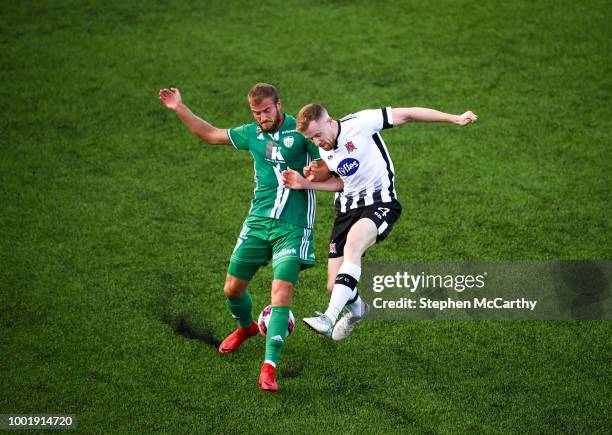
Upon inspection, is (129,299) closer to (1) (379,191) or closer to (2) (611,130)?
(1) (379,191)

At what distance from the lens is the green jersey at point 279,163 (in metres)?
6.26

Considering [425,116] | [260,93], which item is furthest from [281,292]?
[425,116]

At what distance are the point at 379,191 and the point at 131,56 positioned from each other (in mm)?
6315

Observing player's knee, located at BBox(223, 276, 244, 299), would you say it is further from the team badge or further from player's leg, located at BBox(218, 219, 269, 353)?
the team badge

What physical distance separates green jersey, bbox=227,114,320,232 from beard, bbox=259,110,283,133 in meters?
0.04

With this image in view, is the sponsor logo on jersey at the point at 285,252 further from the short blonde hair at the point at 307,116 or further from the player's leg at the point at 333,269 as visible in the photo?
the short blonde hair at the point at 307,116

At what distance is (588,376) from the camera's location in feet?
20.6

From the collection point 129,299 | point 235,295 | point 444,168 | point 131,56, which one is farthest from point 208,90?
point 235,295

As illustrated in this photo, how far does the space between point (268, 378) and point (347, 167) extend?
1594 millimetres

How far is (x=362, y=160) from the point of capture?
A: 20.6 ft

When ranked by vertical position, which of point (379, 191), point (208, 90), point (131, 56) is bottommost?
point (379, 191)

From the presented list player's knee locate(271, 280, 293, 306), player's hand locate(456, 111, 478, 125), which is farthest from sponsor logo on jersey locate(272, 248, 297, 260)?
player's hand locate(456, 111, 478, 125)

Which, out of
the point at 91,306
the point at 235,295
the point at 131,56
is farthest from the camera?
the point at 131,56

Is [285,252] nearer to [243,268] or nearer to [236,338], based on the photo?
[243,268]
